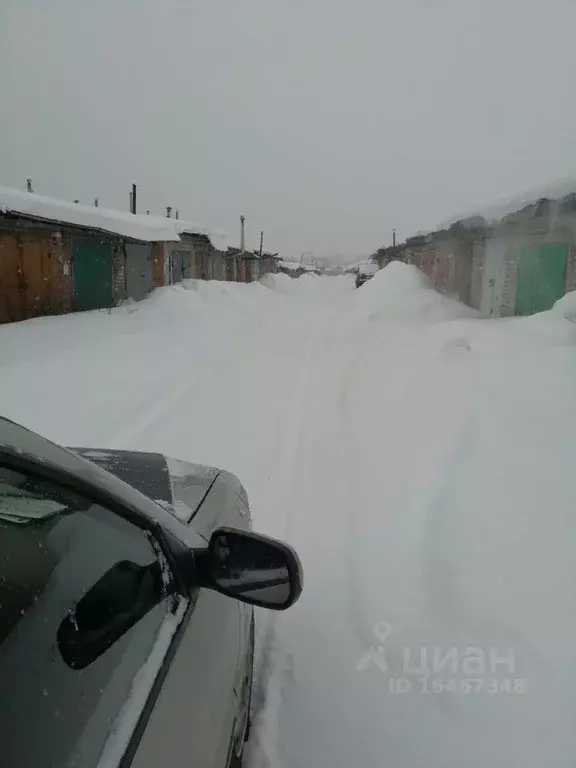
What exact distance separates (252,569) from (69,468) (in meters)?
0.52

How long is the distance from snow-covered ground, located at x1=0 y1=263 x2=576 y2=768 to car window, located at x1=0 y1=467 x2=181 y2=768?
1.25 metres

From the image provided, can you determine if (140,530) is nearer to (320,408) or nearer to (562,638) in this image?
(562,638)

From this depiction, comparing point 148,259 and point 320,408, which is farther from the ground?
point 148,259

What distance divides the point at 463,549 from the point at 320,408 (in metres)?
3.84

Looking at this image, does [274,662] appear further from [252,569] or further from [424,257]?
[424,257]

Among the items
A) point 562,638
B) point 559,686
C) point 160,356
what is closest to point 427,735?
point 559,686

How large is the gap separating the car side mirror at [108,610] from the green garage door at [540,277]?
13.2 metres

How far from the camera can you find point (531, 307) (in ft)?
44.8

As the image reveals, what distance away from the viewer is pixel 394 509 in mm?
4230

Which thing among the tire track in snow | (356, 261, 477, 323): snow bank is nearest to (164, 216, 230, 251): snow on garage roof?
(356, 261, 477, 323): snow bank

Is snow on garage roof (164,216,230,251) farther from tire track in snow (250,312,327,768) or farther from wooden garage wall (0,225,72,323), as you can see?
tire track in snow (250,312,327,768)

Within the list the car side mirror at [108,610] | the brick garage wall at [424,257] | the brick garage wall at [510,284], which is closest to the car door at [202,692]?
the car side mirror at [108,610]

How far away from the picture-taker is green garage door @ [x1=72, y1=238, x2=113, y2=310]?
16.9 meters

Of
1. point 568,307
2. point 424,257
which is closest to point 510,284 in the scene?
point 568,307
